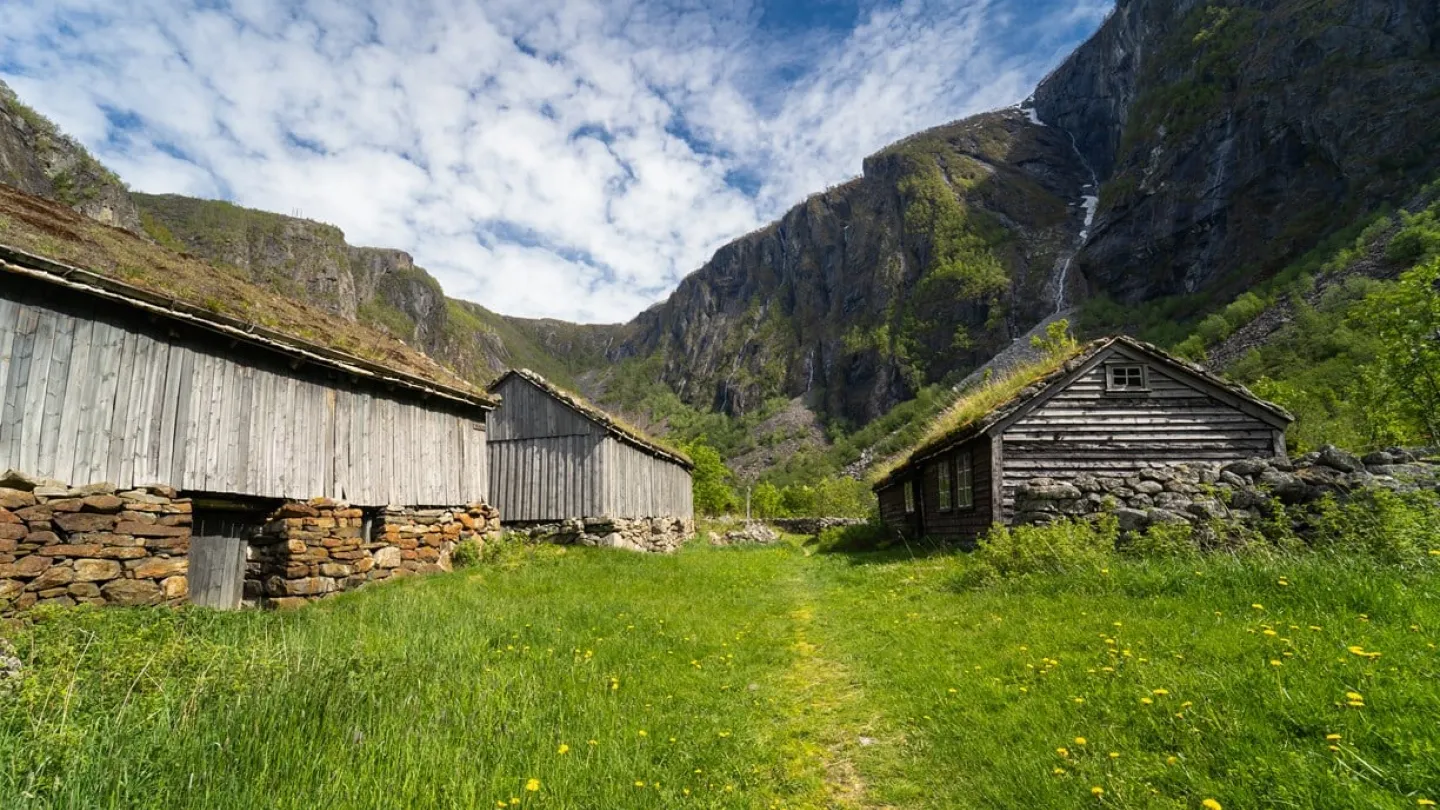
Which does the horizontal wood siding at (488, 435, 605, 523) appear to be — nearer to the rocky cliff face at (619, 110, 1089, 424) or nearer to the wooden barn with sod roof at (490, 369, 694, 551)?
the wooden barn with sod roof at (490, 369, 694, 551)

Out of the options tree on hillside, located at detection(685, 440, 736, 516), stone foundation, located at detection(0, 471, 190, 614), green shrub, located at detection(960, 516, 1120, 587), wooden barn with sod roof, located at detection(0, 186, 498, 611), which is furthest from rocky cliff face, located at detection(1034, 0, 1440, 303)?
stone foundation, located at detection(0, 471, 190, 614)

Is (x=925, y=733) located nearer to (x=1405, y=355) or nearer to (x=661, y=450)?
(x=1405, y=355)

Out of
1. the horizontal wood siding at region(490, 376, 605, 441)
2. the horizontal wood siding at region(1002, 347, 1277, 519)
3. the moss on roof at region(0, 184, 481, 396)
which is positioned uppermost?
the moss on roof at region(0, 184, 481, 396)

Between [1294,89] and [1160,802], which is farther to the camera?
[1294,89]

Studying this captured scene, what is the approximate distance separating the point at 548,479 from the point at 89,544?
12.0 m

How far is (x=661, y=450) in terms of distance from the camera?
25266mm

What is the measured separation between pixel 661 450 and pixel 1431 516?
69.2 ft

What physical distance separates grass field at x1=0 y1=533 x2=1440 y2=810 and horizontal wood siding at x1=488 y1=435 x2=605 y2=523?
1070 cm

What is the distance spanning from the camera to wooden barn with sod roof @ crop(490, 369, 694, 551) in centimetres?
1914

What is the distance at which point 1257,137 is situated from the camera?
7162cm

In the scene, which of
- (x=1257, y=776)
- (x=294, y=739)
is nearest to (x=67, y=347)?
(x=294, y=739)

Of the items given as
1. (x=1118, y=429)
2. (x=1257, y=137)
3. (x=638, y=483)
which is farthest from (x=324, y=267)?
(x=1257, y=137)

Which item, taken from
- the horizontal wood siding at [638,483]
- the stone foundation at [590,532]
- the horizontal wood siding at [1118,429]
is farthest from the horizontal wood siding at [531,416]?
the horizontal wood siding at [1118,429]

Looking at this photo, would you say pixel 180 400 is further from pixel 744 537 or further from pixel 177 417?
pixel 744 537
